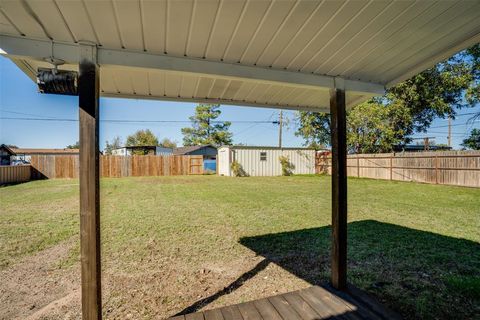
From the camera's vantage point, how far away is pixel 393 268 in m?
2.93

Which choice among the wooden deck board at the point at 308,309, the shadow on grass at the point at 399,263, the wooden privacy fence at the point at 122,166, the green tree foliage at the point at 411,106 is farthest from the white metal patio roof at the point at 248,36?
the green tree foliage at the point at 411,106

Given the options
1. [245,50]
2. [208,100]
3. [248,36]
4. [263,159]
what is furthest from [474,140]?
[248,36]

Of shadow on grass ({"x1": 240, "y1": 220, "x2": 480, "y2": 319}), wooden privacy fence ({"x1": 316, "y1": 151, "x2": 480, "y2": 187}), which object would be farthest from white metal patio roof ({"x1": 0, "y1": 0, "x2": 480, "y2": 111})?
wooden privacy fence ({"x1": 316, "y1": 151, "x2": 480, "y2": 187})

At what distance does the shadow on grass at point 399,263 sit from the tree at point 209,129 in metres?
24.3

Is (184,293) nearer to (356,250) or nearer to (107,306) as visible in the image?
(107,306)

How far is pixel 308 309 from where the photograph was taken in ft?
6.54

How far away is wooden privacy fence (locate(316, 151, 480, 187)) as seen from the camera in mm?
9398

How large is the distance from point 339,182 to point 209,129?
1056 inches

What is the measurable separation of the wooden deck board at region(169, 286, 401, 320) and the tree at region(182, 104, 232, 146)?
86.4ft

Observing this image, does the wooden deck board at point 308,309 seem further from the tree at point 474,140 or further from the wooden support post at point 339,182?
the tree at point 474,140

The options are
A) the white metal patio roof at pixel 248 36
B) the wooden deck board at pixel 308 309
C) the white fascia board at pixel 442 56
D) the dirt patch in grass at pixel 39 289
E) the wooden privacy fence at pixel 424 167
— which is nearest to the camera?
the white metal patio roof at pixel 248 36

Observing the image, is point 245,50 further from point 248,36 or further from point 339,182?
point 339,182

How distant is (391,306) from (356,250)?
1.35m

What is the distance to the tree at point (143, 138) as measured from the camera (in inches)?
1447
